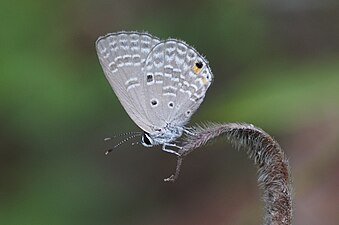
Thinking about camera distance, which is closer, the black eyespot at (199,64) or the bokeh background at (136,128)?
the black eyespot at (199,64)

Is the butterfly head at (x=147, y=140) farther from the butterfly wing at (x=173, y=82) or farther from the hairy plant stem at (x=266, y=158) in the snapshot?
the hairy plant stem at (x=266, y=158)

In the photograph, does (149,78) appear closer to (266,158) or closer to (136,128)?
(266,158)

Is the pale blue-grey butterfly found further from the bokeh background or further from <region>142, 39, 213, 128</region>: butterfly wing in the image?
the bokeh background

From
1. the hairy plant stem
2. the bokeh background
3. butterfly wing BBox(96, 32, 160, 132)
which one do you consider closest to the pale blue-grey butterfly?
butterfly wing BBox(96, 32, 160, 132)

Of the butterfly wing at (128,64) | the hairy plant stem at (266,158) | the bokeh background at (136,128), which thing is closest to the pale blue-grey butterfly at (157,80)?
the butterfly wing at (128,64)

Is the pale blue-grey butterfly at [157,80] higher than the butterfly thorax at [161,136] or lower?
higher

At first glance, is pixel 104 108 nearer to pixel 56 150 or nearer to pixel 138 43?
pixel 56 150

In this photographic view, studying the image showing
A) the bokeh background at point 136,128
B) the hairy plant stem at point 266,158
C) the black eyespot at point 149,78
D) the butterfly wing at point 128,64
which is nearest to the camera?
the hairy plant stem at point 266,158
